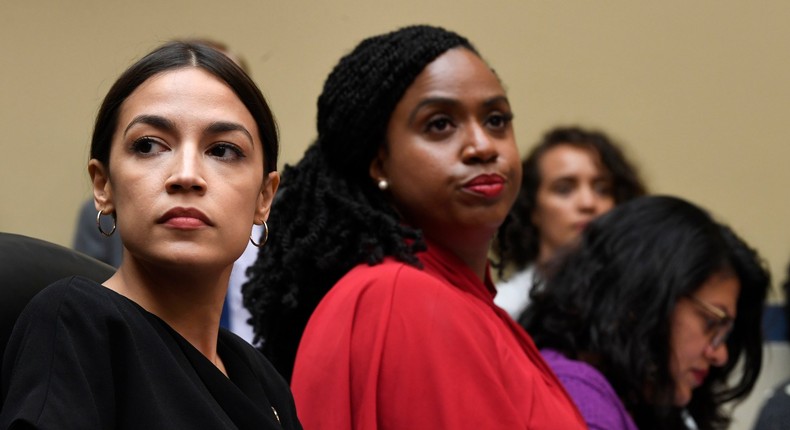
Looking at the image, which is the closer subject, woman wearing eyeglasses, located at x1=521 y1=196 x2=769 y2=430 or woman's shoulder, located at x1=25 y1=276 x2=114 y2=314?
woman's shoulder, located at x1=25 y1=276 x2=114 y2=314

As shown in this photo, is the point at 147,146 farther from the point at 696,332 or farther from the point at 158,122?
the point at 696,332

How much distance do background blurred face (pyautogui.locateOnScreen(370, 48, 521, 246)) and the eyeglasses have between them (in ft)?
2.70

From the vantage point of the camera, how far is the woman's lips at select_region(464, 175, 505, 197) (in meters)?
2.27

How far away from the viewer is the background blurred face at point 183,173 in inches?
58.6

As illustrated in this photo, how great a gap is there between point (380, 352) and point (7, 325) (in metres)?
0.69

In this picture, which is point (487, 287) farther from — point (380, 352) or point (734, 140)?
point (734, 140)

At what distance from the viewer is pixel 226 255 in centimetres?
154

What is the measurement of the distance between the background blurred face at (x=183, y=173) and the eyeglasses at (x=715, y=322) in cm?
161

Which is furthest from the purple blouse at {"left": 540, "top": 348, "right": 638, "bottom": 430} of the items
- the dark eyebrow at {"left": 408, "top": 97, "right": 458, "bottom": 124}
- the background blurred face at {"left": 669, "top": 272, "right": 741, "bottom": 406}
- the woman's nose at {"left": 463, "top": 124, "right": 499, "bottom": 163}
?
the dark eyebrow at {"left": 408, "top": 97, "right": 458, "bottom": 124}

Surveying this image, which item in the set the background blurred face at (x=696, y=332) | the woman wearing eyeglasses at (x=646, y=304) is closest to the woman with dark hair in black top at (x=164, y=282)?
the woman wearing eyeglasses at (x=646, y=304)

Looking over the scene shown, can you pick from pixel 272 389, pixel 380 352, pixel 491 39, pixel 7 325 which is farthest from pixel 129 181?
pixel 491 39

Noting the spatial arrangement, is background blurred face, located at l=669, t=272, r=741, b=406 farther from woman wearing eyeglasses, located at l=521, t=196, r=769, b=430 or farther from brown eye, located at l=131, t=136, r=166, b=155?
brown eye, located at l=131, t=136, r=166, b=155

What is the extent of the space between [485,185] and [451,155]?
9 centimetres

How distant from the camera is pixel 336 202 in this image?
2.34 meters
